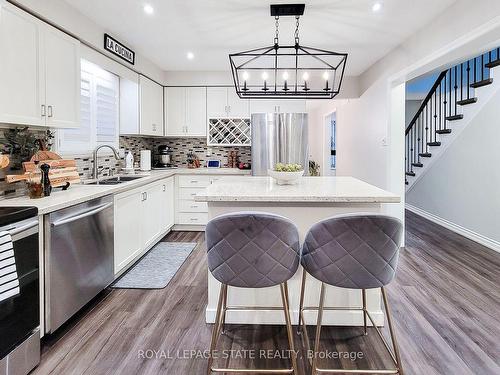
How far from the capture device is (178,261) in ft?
12.7

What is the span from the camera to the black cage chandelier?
296 centimetres

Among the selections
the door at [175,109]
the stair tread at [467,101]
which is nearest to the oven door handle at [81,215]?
the door at [175,109]

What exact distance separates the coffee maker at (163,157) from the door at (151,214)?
118cm

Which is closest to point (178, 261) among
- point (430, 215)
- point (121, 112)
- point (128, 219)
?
point (128, 219)

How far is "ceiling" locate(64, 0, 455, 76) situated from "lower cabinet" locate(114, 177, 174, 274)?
166 cm

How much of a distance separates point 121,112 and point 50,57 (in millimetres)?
1909

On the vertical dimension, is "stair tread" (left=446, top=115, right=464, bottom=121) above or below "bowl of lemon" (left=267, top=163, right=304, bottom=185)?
above

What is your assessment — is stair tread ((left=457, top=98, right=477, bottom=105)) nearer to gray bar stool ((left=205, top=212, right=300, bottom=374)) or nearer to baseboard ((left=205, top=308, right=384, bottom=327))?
baseboard ((left=205, top=308, right=384, bottom=327))

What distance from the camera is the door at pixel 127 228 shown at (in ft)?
10.5

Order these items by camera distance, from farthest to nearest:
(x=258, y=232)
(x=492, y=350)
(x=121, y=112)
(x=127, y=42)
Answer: (x=121, y=112)
(x=127, y=42)
(x=492, y=350)
(x=258, y=232)

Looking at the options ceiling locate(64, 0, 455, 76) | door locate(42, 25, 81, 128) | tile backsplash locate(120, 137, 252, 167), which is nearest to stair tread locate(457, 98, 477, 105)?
ceiling locate(64, 0, 455, 76)

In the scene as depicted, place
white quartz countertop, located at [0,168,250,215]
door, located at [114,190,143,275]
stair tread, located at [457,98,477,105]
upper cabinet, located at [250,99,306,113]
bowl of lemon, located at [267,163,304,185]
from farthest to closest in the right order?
upper cabinet, located at [250,99,306,113]
stair tread, located at [457,98,477,105]
door, located at [114,190,143,275]
bowl of lemon, located at [267,163,304,185]
white quartz countertop, located at [0,168,250,215]

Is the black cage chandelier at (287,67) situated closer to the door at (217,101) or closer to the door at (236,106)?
the door at (236,106)

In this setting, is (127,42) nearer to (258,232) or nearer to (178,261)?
(178,261)
